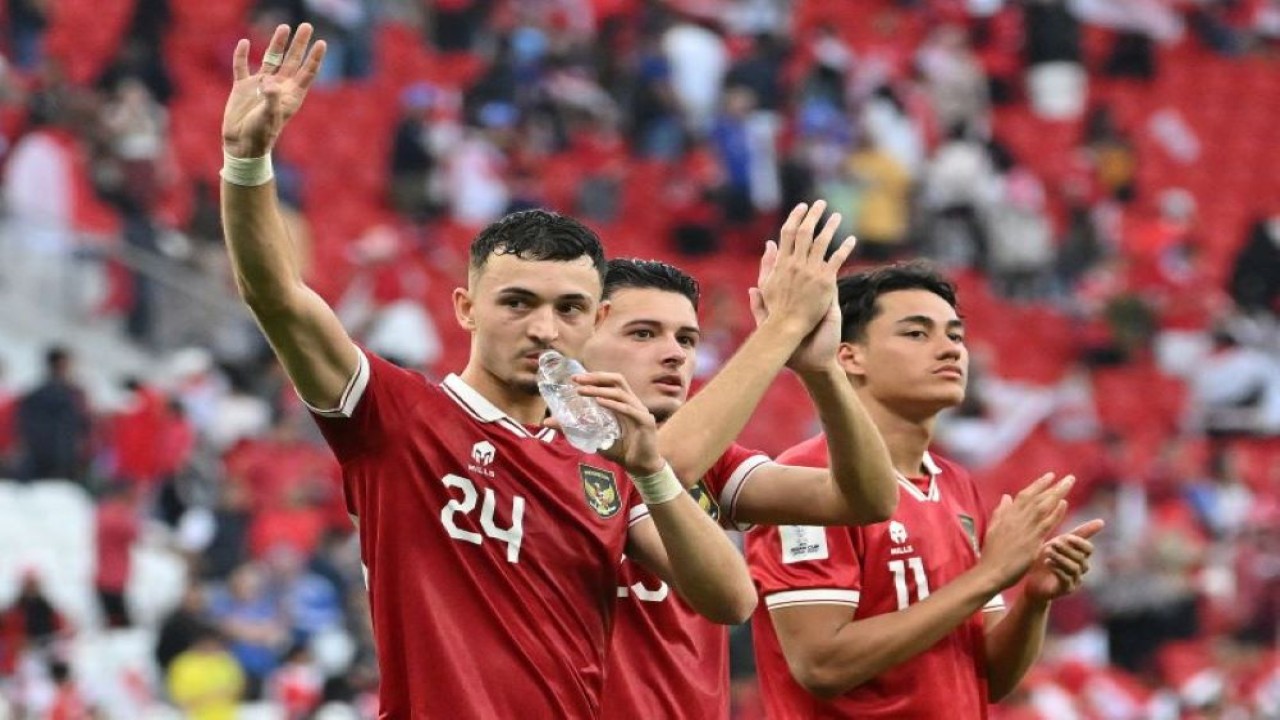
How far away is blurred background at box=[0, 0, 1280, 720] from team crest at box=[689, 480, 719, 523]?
660 cm

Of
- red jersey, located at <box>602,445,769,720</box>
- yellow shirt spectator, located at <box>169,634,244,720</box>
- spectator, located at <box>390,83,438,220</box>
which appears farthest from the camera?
spectator, located at <box>390,83,438,220</box>

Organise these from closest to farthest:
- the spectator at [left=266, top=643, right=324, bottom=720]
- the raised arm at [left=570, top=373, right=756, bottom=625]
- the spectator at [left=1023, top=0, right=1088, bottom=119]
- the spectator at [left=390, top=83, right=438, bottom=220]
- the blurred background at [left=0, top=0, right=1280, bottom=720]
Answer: the raised arm at [left=570, top=373, right=756, bottom=625] → the spectator at [left=266, top=643, right=324, bottom=720] → the blurred background at [left=0, top=0, right=1280, bottom=720] → the spectator at [left=390, top=83, right=438, bottom=220] → the spectator at [left=1023, top=0, right=1088, bottom=119]

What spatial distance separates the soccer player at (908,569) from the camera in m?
5.62

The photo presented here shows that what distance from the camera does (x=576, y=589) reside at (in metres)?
4.52

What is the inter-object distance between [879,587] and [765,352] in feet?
4.51

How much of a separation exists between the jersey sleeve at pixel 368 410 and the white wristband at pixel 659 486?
1.65 ft

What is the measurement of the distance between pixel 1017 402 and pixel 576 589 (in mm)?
12974

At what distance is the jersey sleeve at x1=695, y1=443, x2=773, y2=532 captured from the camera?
5164 mm

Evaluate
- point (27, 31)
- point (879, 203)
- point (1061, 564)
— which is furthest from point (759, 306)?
point (879, 203)

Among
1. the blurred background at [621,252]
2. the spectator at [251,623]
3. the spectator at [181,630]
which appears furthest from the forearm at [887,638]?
the spectator at [181,630]

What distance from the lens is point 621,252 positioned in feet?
57.0

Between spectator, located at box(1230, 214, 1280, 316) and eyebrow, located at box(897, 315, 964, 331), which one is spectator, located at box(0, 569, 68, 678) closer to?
eyebrow, located at box(897, 315, 964, 331)

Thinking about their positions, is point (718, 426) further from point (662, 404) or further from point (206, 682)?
point (206, 682)

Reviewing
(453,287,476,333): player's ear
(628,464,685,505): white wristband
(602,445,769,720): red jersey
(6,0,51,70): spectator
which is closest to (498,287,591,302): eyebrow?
(453,287,476,333): player's ear
